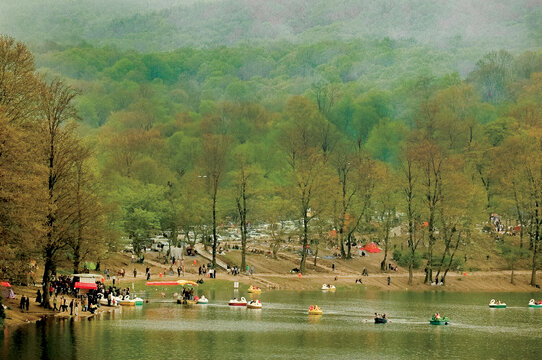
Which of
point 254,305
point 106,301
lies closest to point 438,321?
point 254,305

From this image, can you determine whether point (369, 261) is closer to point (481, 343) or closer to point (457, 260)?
point (457, 260)

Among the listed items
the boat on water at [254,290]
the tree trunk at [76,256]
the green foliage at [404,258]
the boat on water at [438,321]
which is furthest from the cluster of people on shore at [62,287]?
the green foliage at [404,258]

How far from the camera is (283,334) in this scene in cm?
7588

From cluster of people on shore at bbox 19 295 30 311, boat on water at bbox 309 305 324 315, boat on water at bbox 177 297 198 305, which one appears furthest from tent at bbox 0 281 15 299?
boat on water at bbox 309 305 324 315

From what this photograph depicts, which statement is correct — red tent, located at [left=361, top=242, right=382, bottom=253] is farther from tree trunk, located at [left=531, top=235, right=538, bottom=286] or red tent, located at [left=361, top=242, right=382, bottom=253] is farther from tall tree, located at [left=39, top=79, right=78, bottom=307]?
tall tree, located at [left=39, top=79, right=78, bottom=307]

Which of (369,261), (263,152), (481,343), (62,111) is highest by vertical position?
(263,152)

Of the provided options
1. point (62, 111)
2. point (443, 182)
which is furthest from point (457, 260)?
point (62, 111)

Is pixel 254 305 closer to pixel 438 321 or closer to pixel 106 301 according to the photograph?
pixel 106 301

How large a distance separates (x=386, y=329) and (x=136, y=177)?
73516 mm

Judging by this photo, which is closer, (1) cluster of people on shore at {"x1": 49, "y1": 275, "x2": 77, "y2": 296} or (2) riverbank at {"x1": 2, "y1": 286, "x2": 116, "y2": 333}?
(2) riverbank at {"x1": 2, "y1": 286, "x2": 116, "y2": 333}

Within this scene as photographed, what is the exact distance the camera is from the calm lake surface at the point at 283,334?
64.0m

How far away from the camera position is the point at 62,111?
271 ft

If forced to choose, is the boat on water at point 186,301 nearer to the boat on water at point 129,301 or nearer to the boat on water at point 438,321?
the boat on water at point 129,301

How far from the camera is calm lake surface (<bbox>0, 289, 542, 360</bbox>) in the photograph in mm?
63969
